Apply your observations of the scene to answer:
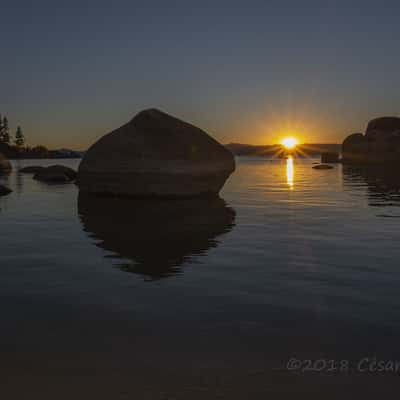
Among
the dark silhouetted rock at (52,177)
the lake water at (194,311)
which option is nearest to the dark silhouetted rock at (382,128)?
the dark silhouetted rock at (52,177)

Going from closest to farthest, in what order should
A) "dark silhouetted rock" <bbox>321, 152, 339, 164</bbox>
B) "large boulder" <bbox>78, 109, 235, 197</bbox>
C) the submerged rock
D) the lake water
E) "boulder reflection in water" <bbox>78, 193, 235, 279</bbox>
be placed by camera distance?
the lake water
"boulder reflection in water" <bbox>78, 193, 235, 279</bbox>
"large boulder" <bbox>78, 109, 235, 197</bbox>
the submerged rock
"dark silhouetted rock" <bbox>321, 152, 339, 164</bbox>

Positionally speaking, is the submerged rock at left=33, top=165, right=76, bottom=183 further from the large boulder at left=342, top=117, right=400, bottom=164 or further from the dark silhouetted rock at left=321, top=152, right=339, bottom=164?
the dark silhouetted rock at left=321, top=152, right=339, bottom=164

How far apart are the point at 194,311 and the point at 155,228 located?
19.5 feet

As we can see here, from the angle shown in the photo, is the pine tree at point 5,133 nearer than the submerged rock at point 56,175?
No

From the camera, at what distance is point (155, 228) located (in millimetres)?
10516

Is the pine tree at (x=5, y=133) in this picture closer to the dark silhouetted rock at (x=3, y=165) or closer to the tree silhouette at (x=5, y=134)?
the tree silhouette at (x=5, y=134)

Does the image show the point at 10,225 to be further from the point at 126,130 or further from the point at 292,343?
the point at 292,343

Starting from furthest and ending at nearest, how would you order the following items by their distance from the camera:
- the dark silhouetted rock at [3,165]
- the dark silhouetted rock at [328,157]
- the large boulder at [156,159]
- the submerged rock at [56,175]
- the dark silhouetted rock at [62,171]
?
the dark silhouetted rock at [328,157] → the dark silhouetted rock at [3,165] → the dark silhouetted rock at [62,171] → the submerged rock at [56,175] → the large boulder at [156,159]

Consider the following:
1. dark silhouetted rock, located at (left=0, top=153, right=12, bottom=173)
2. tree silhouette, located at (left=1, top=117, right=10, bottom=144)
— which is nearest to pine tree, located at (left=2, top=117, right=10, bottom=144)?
tree silhouette, located at (left=1, top=117, right=10, bottom=144)

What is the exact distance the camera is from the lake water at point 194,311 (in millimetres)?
3246

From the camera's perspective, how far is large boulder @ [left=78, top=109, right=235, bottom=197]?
54.7 feet

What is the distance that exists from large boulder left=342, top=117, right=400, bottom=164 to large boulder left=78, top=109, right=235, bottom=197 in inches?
2652

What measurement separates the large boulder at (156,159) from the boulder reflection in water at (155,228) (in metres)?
0.76

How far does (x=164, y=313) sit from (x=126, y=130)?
46.1 feet
